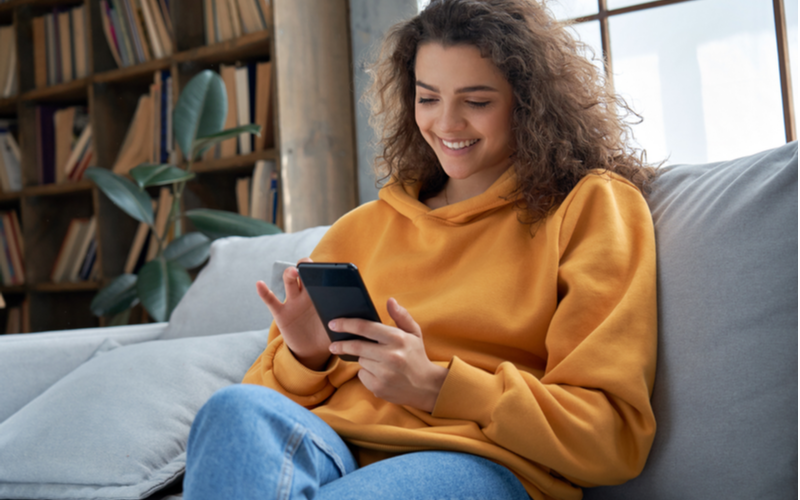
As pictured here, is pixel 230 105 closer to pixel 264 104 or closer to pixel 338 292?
pixel 264 104

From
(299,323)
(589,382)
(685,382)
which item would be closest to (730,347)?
(685,382)

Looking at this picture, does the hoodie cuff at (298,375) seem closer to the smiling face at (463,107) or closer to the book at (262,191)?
the smiling face at (463,107)

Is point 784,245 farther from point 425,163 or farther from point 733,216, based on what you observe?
point 425,163

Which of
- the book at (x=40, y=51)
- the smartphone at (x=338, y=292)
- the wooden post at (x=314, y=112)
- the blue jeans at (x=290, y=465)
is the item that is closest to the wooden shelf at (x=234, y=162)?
the wooden post at (x=314, y=112)

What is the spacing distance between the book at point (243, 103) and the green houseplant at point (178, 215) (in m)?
0.14

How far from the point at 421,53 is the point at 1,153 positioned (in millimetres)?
2667

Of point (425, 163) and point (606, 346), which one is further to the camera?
point (425, 163)

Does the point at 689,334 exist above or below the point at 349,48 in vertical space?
below

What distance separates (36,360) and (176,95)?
1401 millimetres

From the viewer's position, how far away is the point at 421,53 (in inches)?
41.0

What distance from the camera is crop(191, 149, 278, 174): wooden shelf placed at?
221cm

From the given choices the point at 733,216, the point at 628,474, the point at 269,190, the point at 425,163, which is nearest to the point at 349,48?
the point at 269,190

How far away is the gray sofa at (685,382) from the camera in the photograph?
73 cm

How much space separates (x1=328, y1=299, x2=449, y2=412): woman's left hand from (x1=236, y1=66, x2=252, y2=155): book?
1663mm
